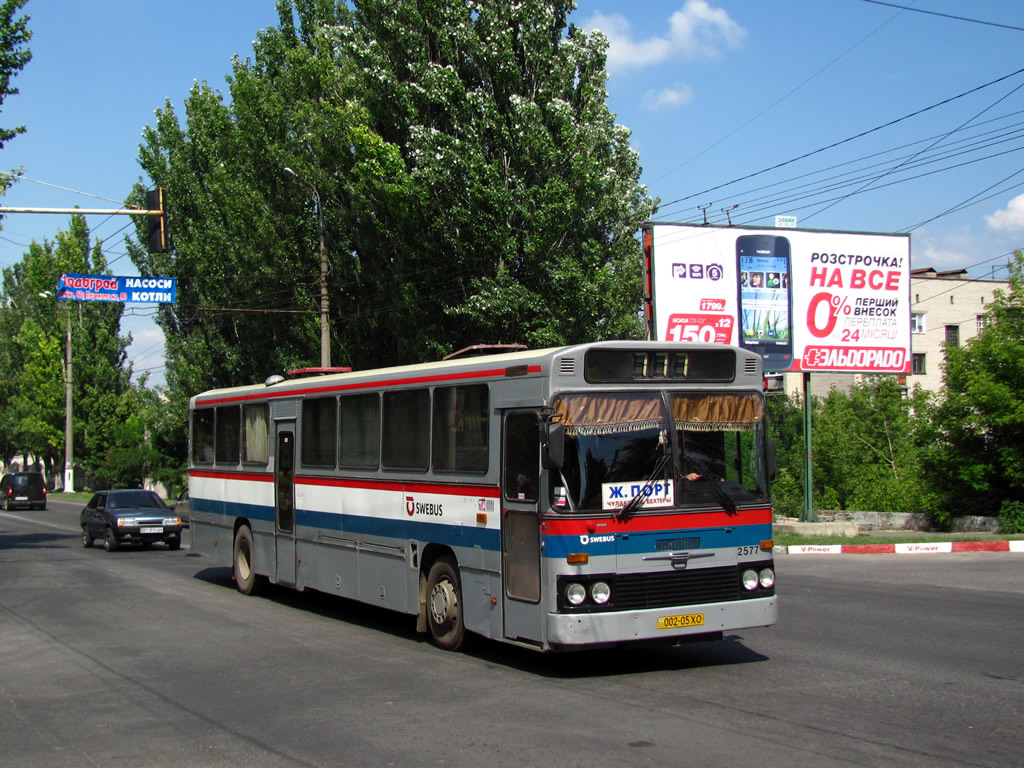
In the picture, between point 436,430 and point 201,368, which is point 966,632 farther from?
point 201,368

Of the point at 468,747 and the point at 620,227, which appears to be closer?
the point at 468,747

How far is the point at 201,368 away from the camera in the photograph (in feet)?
123

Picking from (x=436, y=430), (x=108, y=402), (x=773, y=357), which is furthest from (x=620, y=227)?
(x=108, y=402)

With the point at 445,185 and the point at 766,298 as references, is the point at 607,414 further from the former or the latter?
the point at 766,298

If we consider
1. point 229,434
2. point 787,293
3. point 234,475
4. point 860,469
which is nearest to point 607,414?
point 234,475

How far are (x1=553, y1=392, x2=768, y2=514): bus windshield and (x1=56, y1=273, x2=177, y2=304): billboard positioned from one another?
61.7ft

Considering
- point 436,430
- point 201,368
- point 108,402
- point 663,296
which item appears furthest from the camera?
point 108,402

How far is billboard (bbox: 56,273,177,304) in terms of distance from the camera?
83.1ft

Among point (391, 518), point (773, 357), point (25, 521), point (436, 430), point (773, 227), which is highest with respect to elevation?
point (773, 227)

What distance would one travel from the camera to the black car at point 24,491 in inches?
2108

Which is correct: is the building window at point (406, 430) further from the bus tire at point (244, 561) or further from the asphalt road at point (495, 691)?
the bus tire at point (244, 561)

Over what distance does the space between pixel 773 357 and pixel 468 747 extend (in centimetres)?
Answer: 2220

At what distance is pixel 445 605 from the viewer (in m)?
10.7

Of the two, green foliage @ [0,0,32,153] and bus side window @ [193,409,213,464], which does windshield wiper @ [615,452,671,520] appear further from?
green foliage @ [0,0,32,153]
